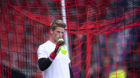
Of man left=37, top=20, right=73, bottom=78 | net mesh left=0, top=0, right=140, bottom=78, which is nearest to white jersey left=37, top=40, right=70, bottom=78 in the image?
man left=37, top=20, right=73, bottom=78

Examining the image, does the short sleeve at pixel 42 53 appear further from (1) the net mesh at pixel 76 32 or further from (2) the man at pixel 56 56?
(1) the net mesh at pixel 76 32

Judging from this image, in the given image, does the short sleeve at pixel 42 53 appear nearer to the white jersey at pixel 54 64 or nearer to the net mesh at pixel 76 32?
the white jersey at pixel 54 64

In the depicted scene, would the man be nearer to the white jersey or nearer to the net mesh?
the white jersey

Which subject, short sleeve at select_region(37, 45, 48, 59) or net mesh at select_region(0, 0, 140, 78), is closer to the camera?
short sleeve at select_region(37, 45, 48, 59)

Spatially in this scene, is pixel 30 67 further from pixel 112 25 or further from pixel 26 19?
pixel 112 25

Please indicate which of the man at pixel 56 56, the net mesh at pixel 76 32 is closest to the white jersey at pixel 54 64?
the man at pixel 56 56

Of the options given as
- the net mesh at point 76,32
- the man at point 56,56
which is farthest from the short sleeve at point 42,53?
the net mesh at point 76,32

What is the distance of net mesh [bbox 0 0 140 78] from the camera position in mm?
2500

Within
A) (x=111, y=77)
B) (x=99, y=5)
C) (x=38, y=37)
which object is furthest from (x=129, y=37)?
(x=38, y=37)

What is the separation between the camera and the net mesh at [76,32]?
98.4 inches

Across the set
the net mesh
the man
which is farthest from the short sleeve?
the net mesh

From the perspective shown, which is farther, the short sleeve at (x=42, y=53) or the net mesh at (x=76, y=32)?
the net mesh at (x=76, y=32)

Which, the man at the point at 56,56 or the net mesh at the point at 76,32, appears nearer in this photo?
the man at the point at 56,56

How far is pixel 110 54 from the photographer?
3.27m
